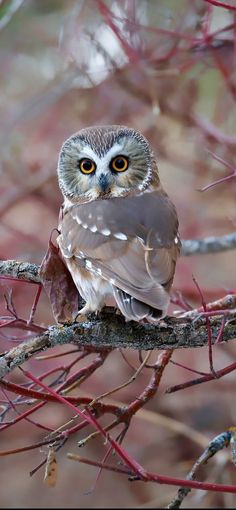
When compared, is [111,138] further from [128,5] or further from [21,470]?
[21,470]

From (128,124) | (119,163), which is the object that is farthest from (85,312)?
(128,124)

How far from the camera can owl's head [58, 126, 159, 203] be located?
244 cm

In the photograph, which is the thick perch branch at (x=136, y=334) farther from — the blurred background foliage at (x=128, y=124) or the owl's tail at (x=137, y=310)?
the blurred background foliage at (x=128, y=124)

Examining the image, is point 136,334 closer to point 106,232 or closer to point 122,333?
point 122,333

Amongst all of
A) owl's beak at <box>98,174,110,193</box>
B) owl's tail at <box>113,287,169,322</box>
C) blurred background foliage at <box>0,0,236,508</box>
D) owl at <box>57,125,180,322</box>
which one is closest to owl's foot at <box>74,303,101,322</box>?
owl at <box>57,125,180,322</box>

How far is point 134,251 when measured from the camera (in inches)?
84.3

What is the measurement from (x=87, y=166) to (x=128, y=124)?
171 cm

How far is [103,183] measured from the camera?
95.0 inches

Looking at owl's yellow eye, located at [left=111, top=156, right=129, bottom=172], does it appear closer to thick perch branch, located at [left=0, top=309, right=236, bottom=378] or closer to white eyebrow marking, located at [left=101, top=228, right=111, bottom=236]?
white eyebrow marking, located at [left=101, top=228, right=111, bottom=236]

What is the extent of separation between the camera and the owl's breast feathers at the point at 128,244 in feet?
6.61

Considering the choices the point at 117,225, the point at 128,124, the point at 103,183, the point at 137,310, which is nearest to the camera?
the point at 137,310

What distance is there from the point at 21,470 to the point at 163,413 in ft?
3.22

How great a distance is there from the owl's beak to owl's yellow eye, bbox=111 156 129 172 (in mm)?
69

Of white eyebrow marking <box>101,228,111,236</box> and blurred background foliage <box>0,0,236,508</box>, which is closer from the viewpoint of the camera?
white eyebrow marking <box>101,228,111,236</box>
